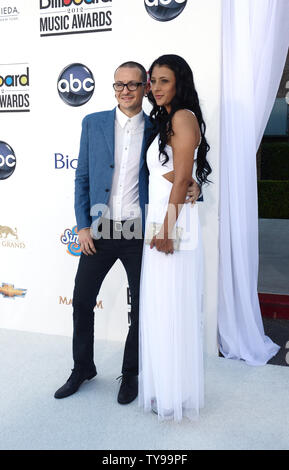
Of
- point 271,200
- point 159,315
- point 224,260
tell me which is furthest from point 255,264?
point 271,200

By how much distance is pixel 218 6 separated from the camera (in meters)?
2.58

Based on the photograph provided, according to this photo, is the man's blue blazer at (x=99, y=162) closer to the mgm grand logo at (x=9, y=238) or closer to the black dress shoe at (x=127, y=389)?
the black dress shoe at (x=127, y=389)

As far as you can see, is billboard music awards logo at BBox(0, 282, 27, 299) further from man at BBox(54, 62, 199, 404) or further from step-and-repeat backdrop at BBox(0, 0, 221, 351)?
man at BBox(54, 62, 199, 404)

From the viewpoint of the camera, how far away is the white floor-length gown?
79.5 inches

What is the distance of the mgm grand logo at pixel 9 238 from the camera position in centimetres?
321

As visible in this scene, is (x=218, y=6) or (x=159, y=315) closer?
(x=159, y=315)

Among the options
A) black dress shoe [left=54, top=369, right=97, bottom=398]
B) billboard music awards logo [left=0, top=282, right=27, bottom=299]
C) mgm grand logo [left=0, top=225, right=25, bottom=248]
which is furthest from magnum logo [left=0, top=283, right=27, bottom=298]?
black dress shoe [left=54, top=369, right=97, bottom=398]

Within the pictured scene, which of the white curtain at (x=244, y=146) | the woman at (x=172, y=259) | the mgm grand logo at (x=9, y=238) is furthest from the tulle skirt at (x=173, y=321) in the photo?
the mgm grand logo at (x=9, y=238)

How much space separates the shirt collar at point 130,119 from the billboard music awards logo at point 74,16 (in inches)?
35.2

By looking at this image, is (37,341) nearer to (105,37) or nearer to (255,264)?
(255,264)

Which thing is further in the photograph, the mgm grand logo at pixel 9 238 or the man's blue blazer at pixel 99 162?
the mgm grand logo at pixel 9 238

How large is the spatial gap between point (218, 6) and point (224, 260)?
4.65 ft

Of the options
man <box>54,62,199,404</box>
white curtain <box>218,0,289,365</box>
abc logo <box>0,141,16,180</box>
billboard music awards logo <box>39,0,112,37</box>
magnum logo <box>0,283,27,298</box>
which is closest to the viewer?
man <box>54,62,199,404</box>

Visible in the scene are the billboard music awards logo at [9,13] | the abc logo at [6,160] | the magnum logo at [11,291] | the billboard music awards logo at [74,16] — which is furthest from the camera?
the magnum logo at [11,291]
